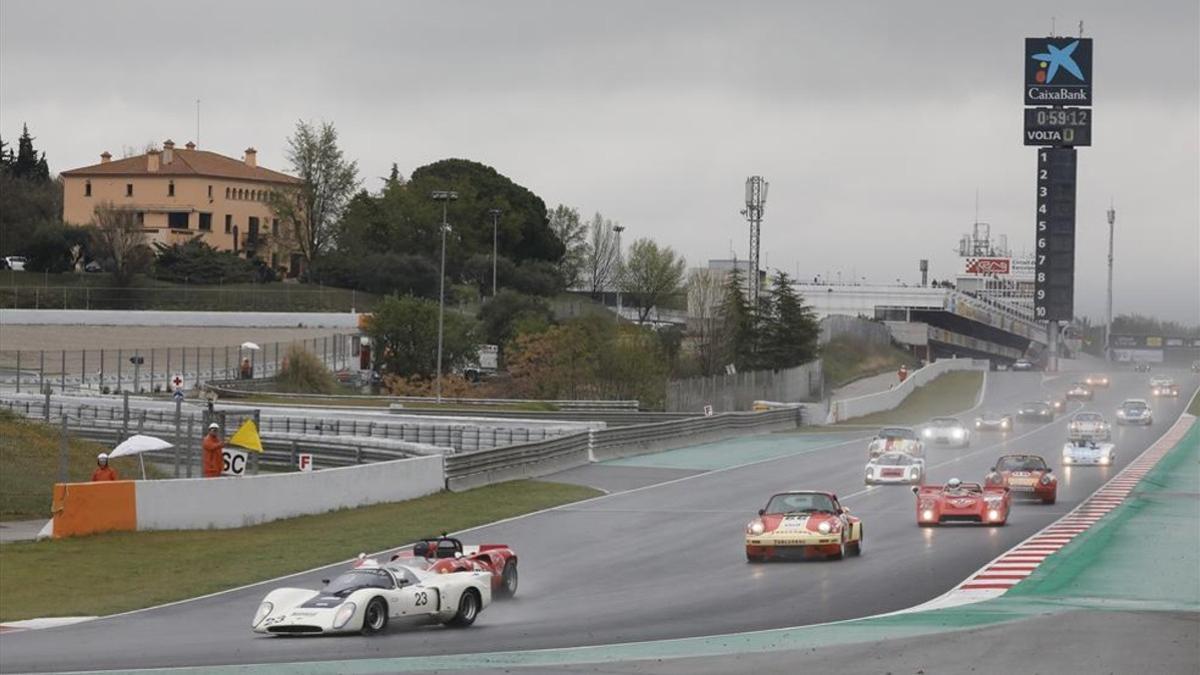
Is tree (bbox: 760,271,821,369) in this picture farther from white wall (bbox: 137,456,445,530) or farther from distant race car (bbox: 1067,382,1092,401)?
white wall (bbox: 137,456,445,530)

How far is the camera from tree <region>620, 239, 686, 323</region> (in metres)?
160

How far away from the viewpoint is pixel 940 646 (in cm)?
1852

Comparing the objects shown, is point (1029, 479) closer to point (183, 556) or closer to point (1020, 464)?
point (1020, 464)

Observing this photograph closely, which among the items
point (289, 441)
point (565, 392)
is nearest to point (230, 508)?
point (289, 441)

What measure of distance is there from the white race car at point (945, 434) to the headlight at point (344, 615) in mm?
46882

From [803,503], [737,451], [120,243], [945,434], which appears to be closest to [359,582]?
[803,503]

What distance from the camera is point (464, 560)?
22.7 meters

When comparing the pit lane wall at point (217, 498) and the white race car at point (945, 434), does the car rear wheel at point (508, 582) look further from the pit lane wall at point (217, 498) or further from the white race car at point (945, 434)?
the white race car at point (945, 434)

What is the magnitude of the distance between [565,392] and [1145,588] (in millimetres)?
62145

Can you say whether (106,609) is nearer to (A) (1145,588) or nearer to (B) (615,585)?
(B) (615,585)

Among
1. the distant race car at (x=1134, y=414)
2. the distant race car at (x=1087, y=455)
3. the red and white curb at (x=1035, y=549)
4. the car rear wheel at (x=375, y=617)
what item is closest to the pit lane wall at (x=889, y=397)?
the distant race car at (x=1134, y=414)

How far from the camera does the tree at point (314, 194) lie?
450 ft

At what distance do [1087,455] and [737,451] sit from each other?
11.8 meters

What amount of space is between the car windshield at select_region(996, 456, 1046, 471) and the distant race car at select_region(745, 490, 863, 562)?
40.4 feet
